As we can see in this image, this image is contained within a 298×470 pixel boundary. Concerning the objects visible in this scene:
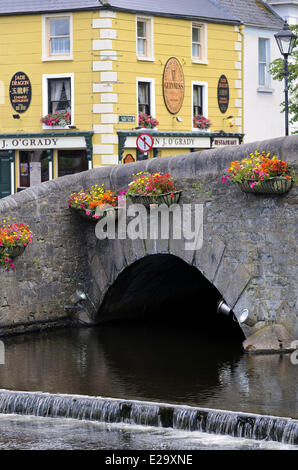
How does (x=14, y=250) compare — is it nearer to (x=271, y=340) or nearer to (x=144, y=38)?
(x=271, y=340)

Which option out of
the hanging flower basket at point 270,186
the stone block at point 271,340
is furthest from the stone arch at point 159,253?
the hanging flower basket at point 270,186

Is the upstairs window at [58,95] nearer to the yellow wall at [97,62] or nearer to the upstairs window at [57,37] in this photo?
the yellow wall at [97,62]

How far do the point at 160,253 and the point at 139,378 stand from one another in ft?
12.6

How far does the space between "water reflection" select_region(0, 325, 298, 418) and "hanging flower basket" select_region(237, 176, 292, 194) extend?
2.69 m

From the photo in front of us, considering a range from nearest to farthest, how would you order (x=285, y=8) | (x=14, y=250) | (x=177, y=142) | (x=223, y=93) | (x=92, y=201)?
(x=14, y=250) → (x=92, y=201) → (x=177, y=142) → (x=223, y=93) → (x=285, y=8)

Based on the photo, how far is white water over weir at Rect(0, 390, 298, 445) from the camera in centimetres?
1515

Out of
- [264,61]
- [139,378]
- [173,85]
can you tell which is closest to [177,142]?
[173,85]

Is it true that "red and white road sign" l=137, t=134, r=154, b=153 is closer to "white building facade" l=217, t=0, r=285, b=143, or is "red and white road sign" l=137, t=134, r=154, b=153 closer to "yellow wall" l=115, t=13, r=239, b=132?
"yellow wall" l=115, t=13, r=239, b=132

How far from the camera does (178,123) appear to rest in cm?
3731

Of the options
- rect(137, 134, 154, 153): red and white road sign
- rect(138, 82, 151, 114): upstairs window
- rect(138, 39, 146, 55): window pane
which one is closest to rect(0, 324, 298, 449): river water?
rect(137, 134, 154, 153): red and white road sign

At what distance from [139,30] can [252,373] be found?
19.3 meters

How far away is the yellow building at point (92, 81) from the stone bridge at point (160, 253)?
1036 centimetres

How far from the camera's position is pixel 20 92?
36.1 metres
